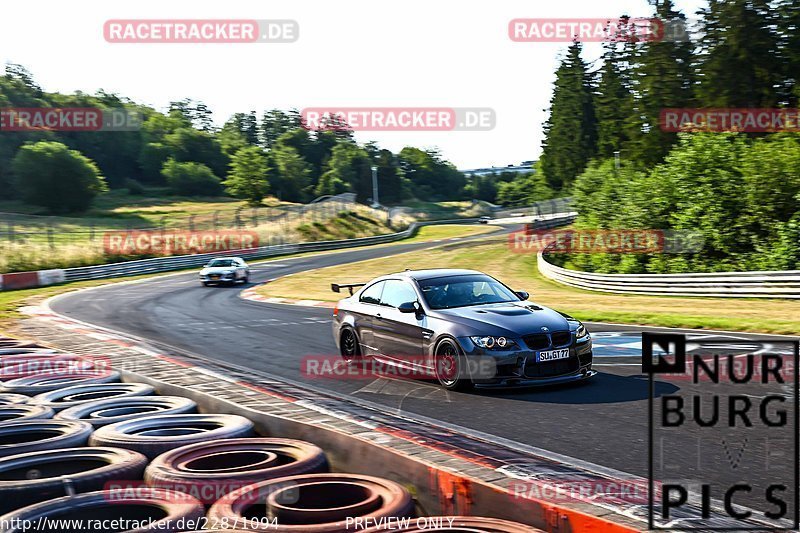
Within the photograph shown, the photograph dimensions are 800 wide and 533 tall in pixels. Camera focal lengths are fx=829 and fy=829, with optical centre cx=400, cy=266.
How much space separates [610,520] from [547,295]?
23.3 meters

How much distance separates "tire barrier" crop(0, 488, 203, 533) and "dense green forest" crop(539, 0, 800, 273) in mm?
26305

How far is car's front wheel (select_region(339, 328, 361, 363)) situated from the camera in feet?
39.7

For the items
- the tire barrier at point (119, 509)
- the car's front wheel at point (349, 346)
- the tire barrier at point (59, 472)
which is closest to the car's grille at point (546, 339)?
the car's front wheel at point (349, 346)

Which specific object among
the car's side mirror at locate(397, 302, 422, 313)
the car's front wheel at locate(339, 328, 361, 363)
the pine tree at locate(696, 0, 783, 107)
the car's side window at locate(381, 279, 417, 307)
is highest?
the pine tree at locate(696, 0, 783, 107)

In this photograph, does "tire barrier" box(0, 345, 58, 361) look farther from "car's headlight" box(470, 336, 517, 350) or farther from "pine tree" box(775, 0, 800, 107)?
"pine tree" box(775, 0, 800, 107)

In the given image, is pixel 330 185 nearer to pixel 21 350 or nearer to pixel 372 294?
pixel 21 350

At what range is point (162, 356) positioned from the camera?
11844 mm

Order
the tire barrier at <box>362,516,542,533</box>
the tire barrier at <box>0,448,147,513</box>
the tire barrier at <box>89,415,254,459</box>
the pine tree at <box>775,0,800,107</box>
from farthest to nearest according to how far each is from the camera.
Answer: the pine tree at <box>775,0,800,107</box>
the tire barrier at <box>89,415,254,459</box>
the tire barrier at <box>0,448,147,513</box>
the tire barrier at <box>362,516,542,533</box>

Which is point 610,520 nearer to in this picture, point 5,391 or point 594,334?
point 5,391

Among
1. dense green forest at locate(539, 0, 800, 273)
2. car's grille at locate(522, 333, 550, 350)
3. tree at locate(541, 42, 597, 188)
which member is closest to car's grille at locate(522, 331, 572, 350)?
car's grille at locate(522, 333, 550, 350)

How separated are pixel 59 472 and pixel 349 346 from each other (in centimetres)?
674

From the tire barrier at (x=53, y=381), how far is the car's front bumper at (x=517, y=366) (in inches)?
162

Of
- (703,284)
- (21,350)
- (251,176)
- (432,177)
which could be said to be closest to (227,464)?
(21,350)

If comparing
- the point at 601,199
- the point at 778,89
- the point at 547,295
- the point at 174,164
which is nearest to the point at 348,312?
the point at 547,295
